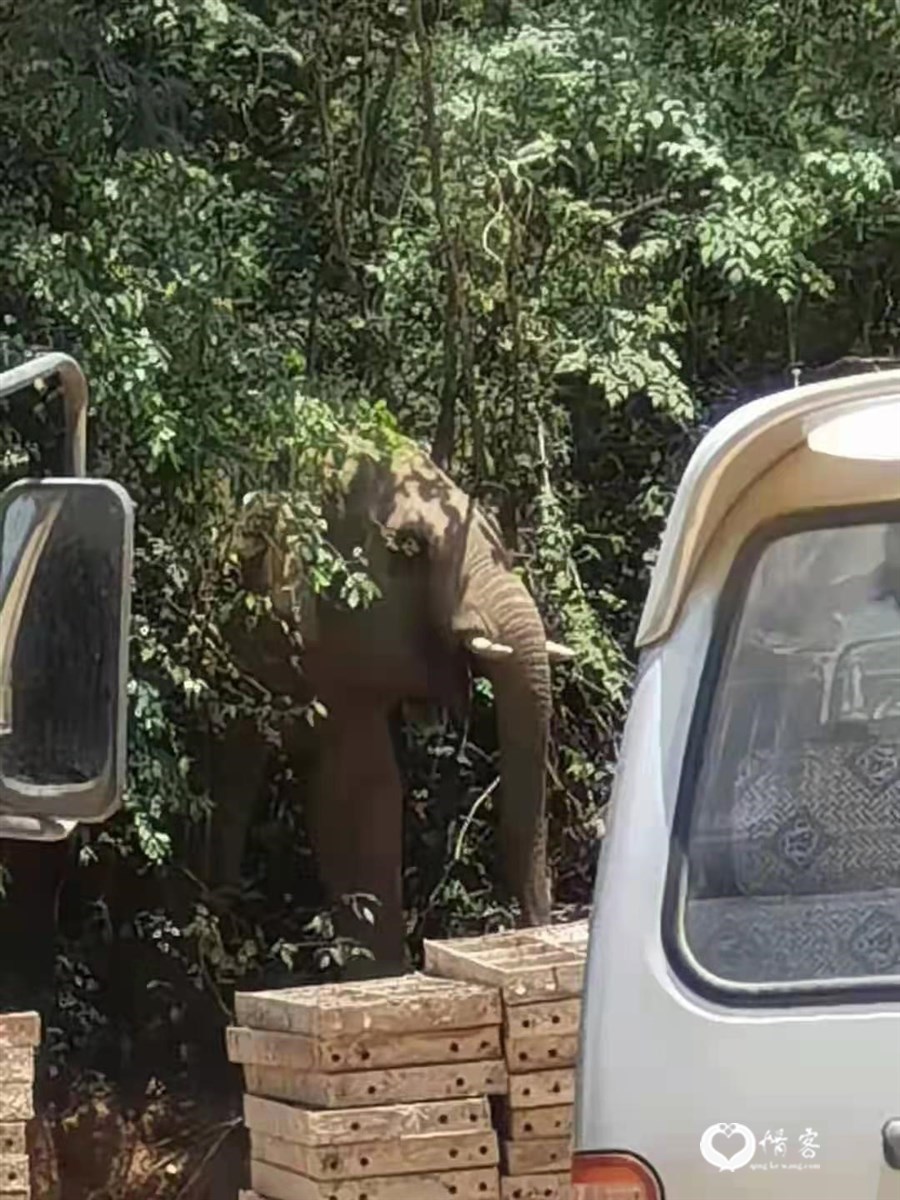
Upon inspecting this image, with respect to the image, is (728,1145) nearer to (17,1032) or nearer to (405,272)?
(17,1032)

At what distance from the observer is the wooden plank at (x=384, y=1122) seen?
5.94 meters

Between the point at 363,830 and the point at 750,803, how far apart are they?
6.14 metres

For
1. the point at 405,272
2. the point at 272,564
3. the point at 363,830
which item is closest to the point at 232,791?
the point at 363,830

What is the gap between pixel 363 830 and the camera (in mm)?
8781

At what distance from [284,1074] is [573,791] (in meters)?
3.13

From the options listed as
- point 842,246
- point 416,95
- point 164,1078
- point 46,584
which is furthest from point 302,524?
point 46,584

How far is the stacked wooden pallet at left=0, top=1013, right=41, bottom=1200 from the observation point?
635 cm

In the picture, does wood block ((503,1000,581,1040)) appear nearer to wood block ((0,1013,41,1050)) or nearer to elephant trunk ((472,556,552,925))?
wood block ((0,1013,41,1050))

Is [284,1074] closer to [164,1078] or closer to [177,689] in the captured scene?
[177,689]

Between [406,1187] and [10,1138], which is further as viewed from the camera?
[10,1138]

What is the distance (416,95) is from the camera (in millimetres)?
7852

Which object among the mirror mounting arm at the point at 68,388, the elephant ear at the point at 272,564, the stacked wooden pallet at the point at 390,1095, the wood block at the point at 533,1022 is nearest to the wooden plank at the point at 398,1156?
the stacked wooden pallet at the point at 390,1095

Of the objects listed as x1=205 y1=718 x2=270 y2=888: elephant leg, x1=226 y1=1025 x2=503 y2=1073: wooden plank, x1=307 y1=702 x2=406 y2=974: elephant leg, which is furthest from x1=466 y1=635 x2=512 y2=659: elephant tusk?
x1=226 y1=1025 x2=503 y2=1073: wooden plank

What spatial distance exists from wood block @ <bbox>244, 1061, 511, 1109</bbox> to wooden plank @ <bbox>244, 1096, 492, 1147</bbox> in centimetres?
2
